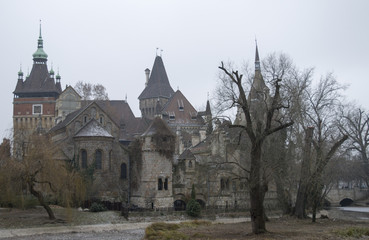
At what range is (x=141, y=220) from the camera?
41.2m

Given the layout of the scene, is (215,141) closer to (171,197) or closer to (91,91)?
(171,197)

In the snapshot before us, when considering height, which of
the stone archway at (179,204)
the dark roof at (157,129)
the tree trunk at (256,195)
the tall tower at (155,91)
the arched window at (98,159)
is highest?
the tall tower at (155,91)

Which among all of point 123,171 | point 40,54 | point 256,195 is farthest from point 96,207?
point 40,54

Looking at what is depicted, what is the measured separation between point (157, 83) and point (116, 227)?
238 feet

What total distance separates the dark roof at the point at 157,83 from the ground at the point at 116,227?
61244 mm

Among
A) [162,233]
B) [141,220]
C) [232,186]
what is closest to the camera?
[162,233]

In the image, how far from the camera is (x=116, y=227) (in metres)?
35.1

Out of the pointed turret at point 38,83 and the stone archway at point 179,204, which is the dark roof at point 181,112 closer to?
the pointed turret at point 38,83

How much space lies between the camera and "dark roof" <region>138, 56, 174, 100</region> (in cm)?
10439

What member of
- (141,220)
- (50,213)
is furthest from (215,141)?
(50,213)

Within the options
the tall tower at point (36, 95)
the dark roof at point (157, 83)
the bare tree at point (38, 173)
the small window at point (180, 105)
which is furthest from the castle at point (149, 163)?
the dark roof at point (157, 83)

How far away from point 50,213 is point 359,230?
20743 mm

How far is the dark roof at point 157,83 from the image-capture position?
104 meters

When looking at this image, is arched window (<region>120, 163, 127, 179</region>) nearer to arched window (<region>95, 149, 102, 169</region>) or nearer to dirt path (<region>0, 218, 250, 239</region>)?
arched window (<region>95, 149, 102, 169</region>)
